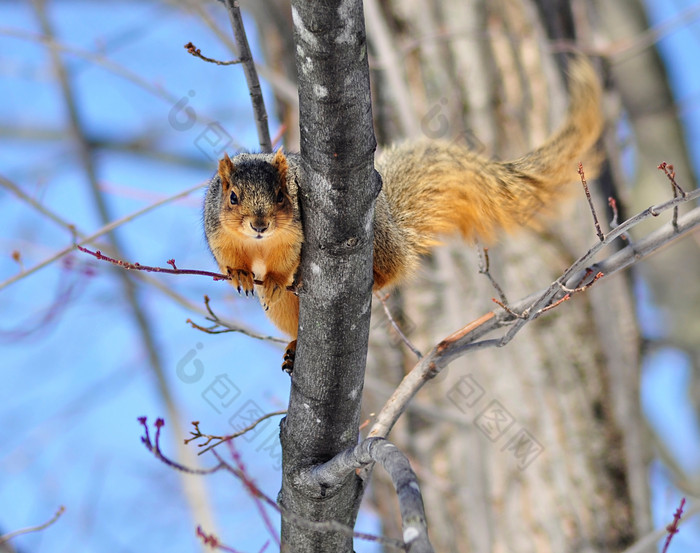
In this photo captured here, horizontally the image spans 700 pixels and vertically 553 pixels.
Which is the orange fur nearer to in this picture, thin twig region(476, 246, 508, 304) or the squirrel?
the squirrel

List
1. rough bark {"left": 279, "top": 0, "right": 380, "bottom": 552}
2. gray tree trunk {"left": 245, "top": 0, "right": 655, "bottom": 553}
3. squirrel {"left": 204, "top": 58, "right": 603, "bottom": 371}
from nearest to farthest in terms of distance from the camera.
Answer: rough bark {"left": 279, "top": 0, "right": 380, "bottom": 552}, squirrel {"left": 204, "top": 58, "right": 603, "bottom": 371}, gray tree trunk {"left": 245, "top": 0, "right": 655, "bottom": 553}

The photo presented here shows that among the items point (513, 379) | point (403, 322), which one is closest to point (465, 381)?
point (513, 379)

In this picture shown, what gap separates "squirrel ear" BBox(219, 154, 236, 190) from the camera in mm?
2088

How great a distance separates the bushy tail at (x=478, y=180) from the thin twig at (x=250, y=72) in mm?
480

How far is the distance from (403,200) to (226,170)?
59 centimetres

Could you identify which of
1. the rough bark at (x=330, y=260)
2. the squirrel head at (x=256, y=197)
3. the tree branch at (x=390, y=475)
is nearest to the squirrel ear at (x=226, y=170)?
the squirrel head at (x=256, y=197)

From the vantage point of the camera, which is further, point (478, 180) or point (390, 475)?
point (478, 180)

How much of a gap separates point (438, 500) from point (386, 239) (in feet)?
6.22

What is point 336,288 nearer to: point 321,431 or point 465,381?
point 321,431

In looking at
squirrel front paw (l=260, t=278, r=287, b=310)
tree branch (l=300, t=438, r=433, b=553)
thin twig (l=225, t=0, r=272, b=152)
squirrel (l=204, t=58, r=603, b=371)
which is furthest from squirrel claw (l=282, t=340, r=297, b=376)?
thin twig (l=225, t=0, r=272, b=152)

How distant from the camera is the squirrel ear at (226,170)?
2088 mm

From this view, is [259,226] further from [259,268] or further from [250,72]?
[250,72]

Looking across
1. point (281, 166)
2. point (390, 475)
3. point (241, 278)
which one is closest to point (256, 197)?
point (281, 166)

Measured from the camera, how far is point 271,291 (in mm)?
2012
